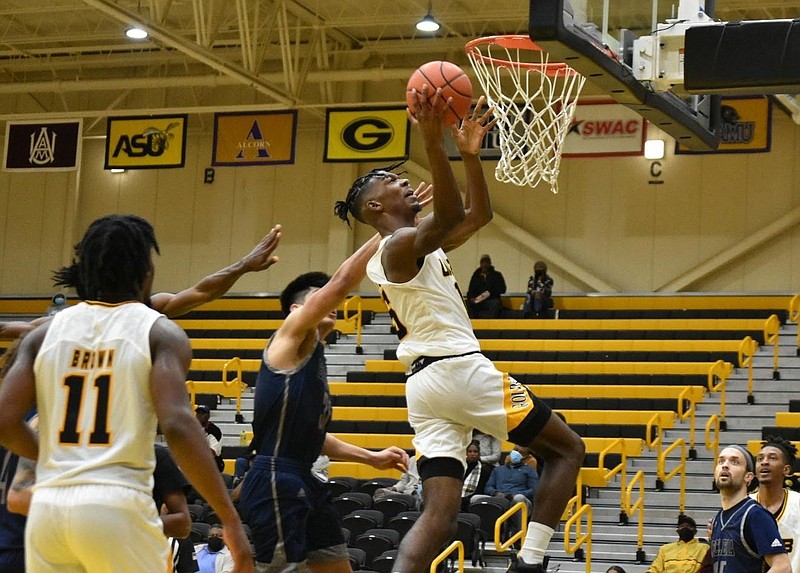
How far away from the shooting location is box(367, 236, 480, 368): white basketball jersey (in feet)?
18.4

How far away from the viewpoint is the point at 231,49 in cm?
2484

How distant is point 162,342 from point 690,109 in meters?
5.46

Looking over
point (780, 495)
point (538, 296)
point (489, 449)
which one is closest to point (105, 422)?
point (780, 495)

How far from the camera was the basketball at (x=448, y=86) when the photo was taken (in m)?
5.59

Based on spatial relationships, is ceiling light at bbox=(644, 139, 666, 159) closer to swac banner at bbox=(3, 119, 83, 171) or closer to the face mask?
swac banner at bbox=(3, 119, 83, 171)

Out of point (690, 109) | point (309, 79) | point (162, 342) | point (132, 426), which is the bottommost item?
point (132, 426)

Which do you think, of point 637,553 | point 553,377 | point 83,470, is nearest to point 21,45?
point 553,377

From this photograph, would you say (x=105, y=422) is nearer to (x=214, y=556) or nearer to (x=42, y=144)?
(x=214, y=556)

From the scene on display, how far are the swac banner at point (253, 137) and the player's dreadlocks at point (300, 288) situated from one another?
1505 centimetres

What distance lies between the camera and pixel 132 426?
3.72 m

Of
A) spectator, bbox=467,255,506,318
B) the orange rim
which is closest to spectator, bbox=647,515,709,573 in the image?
the orange rim

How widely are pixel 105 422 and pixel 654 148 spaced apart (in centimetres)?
1837

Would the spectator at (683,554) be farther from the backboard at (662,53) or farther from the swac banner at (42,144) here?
the swac banner at (42,144)

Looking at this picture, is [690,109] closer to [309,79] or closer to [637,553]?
[637,553]
